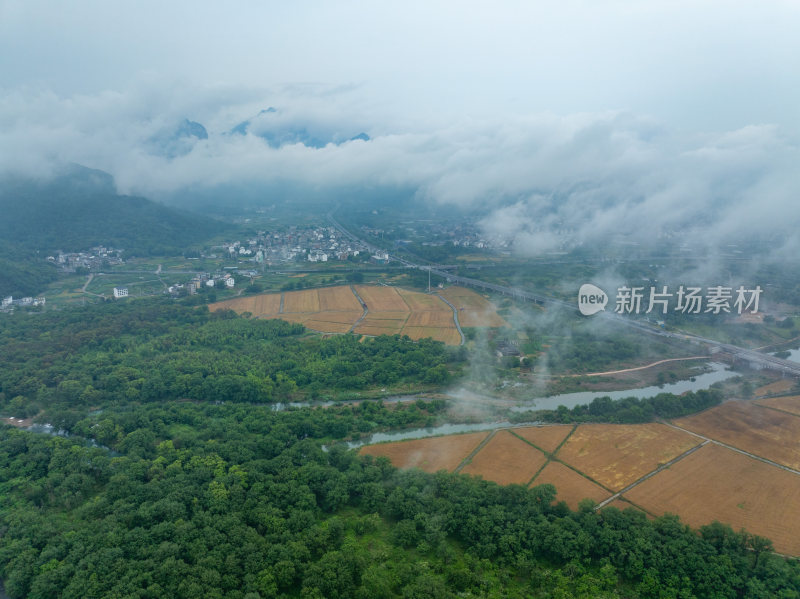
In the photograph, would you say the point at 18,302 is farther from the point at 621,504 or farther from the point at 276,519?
the point at 621,504

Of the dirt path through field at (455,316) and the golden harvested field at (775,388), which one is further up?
the dirt path through field at (455,316)

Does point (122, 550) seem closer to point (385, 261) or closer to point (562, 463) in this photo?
point (562, 463)

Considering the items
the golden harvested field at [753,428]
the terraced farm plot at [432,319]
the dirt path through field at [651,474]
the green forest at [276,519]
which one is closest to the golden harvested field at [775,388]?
the golden harvested field at [753,428]

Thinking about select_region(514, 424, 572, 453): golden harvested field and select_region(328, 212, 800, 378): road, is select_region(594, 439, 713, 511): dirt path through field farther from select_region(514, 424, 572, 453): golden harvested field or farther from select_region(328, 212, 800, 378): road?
select_region(328, 212, 800, 378): road

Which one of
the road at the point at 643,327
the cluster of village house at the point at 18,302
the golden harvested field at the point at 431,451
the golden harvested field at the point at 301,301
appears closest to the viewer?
the golden harvested field at the point at 431,451

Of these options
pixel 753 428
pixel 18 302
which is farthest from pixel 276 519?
pixel 18 302

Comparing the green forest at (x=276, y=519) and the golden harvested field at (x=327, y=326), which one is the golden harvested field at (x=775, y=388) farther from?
the golden harvested field at (x=327, y=326)

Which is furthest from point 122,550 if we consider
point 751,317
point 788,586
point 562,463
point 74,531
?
point 751,317
